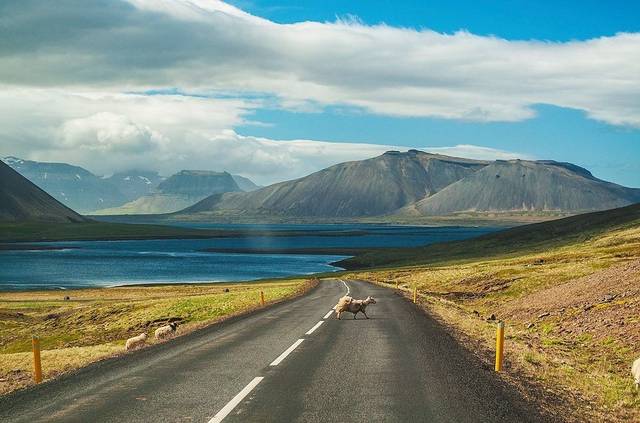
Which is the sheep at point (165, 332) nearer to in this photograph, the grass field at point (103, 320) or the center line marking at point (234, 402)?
the grass field at point (103, 320)

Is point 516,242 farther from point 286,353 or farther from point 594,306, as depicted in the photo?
point 286,353

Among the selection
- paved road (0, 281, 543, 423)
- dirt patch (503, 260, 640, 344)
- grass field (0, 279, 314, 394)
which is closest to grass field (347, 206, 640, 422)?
dirt patch (503, 260, 640, 344)

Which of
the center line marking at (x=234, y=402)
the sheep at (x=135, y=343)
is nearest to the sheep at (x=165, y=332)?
the sheep at (x=135, y=343)

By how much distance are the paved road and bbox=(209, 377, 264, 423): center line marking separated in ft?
0.08

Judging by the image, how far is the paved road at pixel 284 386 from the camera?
11758mm

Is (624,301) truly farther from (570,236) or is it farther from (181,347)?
(570,236)

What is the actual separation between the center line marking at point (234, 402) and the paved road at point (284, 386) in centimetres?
2

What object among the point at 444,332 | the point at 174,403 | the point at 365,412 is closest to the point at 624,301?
the point at 444,332

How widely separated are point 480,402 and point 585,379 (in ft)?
20.3

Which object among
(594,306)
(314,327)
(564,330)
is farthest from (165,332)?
(594,306)

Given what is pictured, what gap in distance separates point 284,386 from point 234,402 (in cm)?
187

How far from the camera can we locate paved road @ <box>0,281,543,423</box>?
11.8 metres

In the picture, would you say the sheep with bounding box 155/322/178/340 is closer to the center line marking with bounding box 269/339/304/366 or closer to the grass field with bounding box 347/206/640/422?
the center line marking with bounding box 269/339/304/366

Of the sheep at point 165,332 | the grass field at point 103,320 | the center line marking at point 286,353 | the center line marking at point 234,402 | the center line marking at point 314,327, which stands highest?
the center line marking at point 234,402
